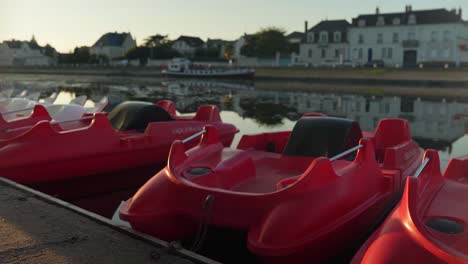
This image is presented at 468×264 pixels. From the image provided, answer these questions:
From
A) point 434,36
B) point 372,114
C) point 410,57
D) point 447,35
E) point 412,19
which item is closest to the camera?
point 372,114

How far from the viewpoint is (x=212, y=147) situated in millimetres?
6789

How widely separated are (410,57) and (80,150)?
56679 mm

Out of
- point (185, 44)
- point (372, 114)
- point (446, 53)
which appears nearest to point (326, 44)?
point (446, 53)

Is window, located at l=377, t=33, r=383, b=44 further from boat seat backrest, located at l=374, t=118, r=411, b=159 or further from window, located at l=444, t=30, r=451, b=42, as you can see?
boat seat backrest, located at l=374, t=118, r=411, b=159

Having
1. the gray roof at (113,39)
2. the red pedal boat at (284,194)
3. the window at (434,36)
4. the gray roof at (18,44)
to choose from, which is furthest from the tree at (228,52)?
the red pedal boat at (284,194)

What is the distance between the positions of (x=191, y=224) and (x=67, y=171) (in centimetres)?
394

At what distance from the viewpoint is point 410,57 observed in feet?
194

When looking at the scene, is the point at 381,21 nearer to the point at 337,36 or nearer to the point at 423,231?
the point at 337,36

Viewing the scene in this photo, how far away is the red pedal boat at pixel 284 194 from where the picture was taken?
15.4ft

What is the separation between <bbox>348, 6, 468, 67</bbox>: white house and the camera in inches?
2205

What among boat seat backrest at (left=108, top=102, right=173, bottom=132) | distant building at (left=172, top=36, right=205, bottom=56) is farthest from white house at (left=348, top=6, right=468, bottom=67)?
boat seat backrest at (left=108, top=102, right=173, bottom=132)

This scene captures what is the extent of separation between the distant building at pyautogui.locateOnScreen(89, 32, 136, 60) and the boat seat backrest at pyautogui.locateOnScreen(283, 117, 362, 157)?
348ft

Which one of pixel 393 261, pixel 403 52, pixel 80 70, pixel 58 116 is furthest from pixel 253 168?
pixel 80 70

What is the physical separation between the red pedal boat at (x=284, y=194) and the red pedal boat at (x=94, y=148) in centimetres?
295
